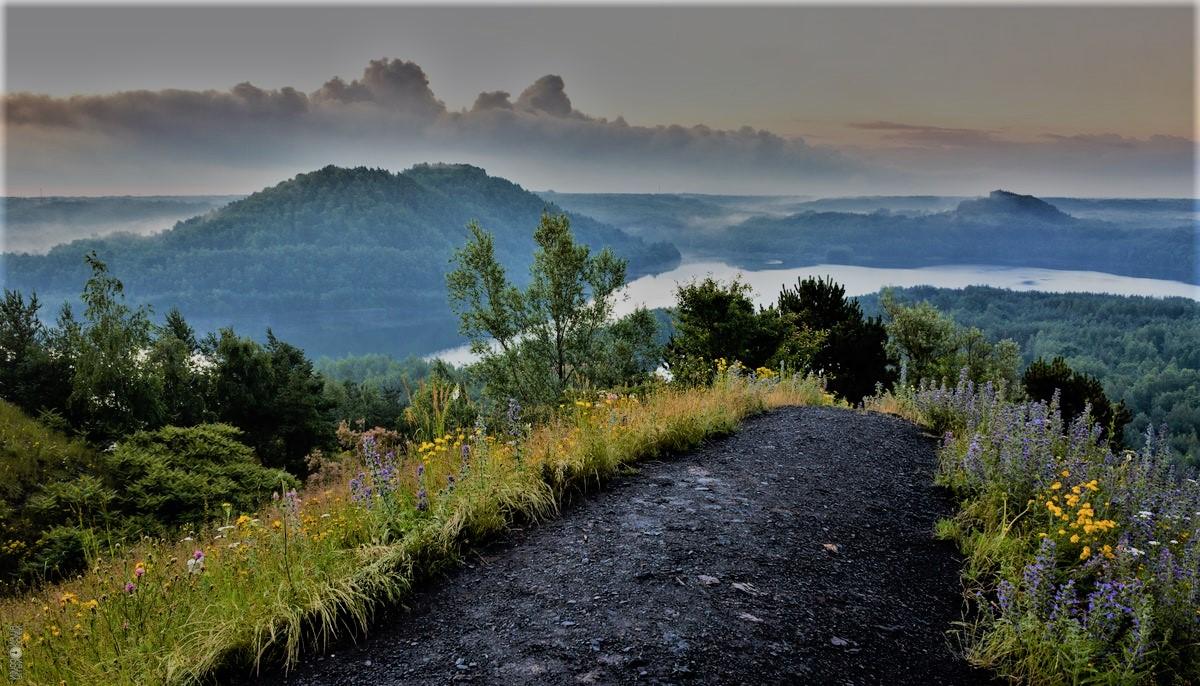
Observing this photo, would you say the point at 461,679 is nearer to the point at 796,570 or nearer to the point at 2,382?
the point at 796,570

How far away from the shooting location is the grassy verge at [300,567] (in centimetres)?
313

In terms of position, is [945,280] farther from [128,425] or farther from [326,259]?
[128,425]

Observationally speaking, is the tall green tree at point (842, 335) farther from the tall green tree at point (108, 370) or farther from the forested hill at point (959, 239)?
the forested hill at point (959, 239)

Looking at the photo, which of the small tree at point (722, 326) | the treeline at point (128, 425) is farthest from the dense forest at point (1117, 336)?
the treeline at point (128, 425)

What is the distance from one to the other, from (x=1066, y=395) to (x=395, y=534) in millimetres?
30498

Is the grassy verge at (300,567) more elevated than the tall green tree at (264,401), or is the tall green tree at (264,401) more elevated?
the grassy verge at (300,567)

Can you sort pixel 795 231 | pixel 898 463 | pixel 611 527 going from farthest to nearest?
pixel 795 231 < pixel 898 463 < pixel 611 527

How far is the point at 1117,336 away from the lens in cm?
8294

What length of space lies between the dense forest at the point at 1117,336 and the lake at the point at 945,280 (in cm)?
1466

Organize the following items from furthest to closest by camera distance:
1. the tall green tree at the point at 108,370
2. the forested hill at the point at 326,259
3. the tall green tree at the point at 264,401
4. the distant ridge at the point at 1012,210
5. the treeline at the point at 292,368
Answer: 1. the distant ridge at the point at 1012,210
2. the forested hill at the point at 326,259
3. the tall green tree at the point at 264,401
4. the tall green tree at the point at 108,370
5. the treeline at the point at 292,368

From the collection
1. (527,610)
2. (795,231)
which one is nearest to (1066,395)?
(527,610)

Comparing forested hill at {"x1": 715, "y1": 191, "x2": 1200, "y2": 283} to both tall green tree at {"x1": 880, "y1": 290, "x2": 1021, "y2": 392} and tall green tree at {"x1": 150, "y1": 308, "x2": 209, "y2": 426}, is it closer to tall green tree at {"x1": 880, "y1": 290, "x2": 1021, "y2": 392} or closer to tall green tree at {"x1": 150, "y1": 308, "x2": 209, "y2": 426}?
tall green tree at {"x1": 880, "y1": 290, "x2": 1021, "y2": 392}

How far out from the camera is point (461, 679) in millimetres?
2908

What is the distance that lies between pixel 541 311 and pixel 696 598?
30.9 metres
